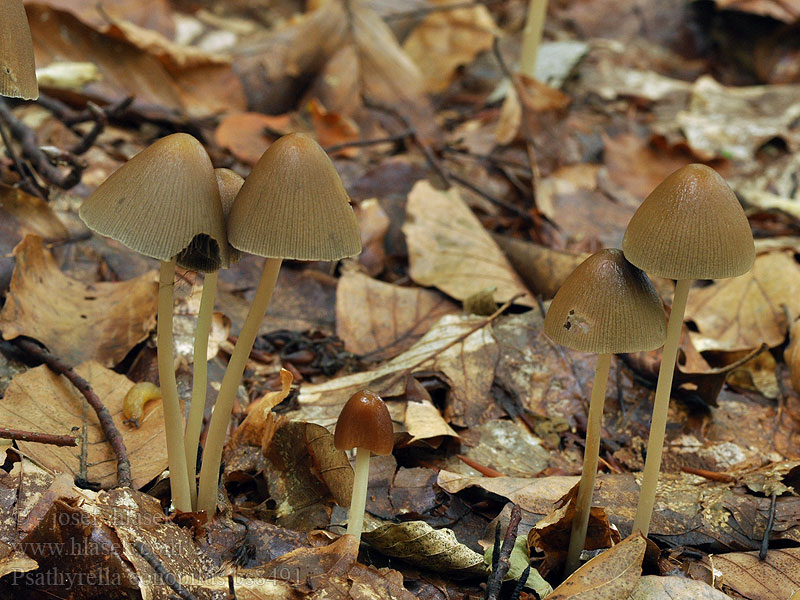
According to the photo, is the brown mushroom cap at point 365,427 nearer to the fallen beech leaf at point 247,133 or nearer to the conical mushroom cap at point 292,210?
the conical mushroom cap at point 292,210

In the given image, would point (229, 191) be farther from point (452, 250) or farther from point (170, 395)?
point (452, 250)

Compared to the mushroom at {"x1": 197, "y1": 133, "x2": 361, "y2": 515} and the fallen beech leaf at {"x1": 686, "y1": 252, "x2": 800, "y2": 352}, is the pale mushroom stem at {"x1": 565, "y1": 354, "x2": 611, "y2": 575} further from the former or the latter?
the fallen beech leaf at {"x1": 686, "y1": 252, "x2": 800, "y2": 352}

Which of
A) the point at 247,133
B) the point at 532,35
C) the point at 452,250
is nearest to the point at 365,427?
the point at 452,250

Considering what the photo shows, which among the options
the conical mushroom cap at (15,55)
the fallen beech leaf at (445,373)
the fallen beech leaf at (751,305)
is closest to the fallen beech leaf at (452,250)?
the fallen beech leaf at (445,373)

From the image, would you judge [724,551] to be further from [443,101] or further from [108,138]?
[443,101]

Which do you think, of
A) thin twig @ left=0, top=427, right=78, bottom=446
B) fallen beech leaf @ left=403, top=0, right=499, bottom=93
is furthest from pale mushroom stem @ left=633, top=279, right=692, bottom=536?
fallen beech leaf @ left=403, top=0, right=499, bottom=93

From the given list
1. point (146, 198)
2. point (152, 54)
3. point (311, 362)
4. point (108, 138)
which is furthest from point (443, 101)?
point (146, 198)
